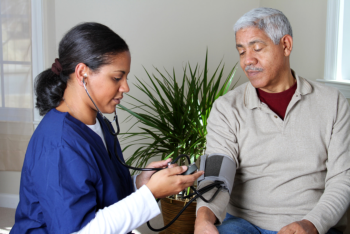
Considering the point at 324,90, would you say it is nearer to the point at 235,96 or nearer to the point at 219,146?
the point at 235,96

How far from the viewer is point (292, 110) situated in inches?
54.8

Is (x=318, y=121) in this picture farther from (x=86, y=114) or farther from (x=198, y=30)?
(x=198, y=30)

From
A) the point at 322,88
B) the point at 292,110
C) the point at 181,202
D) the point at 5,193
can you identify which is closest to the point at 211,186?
the point at 292,110

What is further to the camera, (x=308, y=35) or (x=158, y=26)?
(x=158, y=26)

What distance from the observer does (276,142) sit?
1.35m

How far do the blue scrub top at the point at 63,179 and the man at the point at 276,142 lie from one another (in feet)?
1.44

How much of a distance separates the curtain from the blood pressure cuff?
2.00 meters

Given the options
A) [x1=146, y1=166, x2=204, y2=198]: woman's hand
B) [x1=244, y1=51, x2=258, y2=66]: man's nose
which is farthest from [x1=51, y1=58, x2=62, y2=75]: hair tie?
[x1=244, y1=51, x2=258, y2=66]: man's nose

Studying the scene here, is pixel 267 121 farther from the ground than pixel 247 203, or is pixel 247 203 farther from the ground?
pixel 267 121

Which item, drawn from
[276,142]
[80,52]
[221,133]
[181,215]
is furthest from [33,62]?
[276,142]

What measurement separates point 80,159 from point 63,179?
8cm

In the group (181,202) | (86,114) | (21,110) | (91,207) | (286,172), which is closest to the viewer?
(91,207)

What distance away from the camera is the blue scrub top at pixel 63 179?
946mm

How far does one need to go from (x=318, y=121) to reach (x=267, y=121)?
0.69ft
